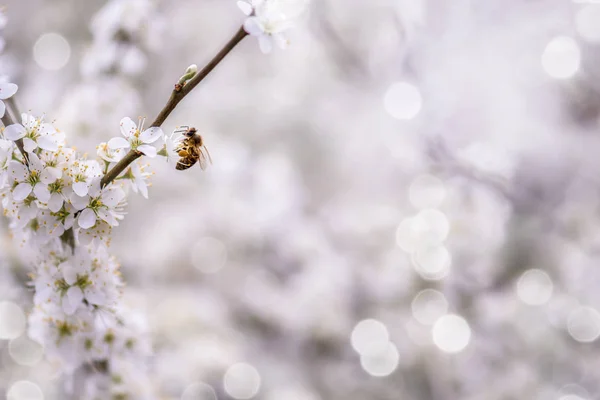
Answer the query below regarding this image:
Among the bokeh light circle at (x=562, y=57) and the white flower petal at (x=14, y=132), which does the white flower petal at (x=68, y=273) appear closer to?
the white flower petal at (x=14, y=132)

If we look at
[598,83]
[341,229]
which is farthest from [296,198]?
[598,83]

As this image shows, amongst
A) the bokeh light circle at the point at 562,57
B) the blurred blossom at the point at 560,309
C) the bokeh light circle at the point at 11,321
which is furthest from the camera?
the bokeh light circle at the point at 562,57

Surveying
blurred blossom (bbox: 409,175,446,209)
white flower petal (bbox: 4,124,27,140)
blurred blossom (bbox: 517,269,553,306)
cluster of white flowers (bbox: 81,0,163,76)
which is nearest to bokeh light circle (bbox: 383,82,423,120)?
blurred blossom (bbox: 409,175,446,209)

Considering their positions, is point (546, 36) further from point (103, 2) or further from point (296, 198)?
point (103, 2)

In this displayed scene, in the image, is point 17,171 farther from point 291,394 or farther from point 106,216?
point 291,394

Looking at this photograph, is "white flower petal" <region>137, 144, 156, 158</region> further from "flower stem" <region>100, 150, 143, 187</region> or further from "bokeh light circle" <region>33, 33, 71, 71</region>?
"bokeh light circle" <region>33, 33, 71, 71</region>

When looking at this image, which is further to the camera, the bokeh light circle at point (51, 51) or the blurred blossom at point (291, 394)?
the bokeh light circle at point (51, 51)

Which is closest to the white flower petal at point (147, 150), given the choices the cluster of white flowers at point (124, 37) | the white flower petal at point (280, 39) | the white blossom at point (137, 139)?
the white blossom at point (137, 139)
